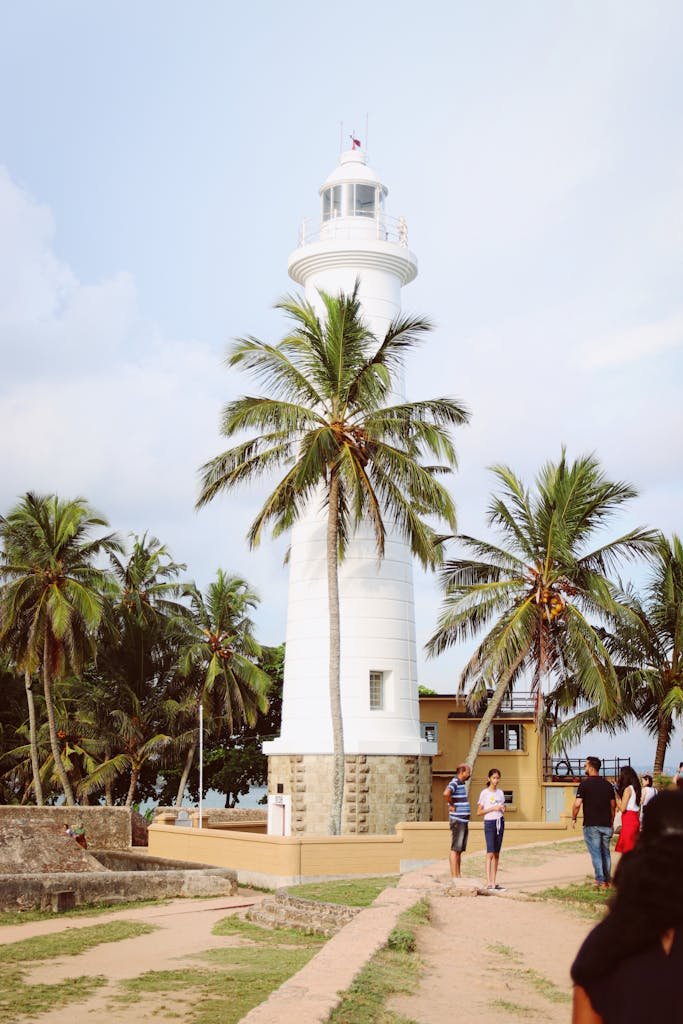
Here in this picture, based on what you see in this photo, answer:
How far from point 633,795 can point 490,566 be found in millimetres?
12965

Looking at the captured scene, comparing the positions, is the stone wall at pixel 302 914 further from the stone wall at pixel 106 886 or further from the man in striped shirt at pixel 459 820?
the stone wall at pixel 106 886

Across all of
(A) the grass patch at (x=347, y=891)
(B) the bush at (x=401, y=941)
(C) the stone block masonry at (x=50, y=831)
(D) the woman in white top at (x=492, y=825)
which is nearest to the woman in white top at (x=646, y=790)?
(D) the woman in white top at (x=492, y=825)

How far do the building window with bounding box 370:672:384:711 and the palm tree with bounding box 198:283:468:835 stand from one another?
214 cm

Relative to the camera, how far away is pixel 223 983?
12258 millimetres

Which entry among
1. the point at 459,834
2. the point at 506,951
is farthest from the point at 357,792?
the point at 506,951

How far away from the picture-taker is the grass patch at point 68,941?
48.5 feet

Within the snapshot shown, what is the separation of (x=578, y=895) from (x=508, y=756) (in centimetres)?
1986

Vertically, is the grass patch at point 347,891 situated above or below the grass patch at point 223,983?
above

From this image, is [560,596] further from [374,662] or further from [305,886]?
[305,886]

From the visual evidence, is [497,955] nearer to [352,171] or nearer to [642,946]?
[642,946]

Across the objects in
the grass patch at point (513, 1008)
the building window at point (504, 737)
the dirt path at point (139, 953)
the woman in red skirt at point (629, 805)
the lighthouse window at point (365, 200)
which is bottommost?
the dirt path at point (139, 953)

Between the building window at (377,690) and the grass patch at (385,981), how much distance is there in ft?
50.3

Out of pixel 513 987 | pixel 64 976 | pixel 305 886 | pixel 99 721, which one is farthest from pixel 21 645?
pixel 513 987

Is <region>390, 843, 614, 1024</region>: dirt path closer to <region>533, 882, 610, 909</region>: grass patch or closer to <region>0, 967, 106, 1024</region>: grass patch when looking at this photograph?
<region>533, 882, 610, 909</region>: grass patch
